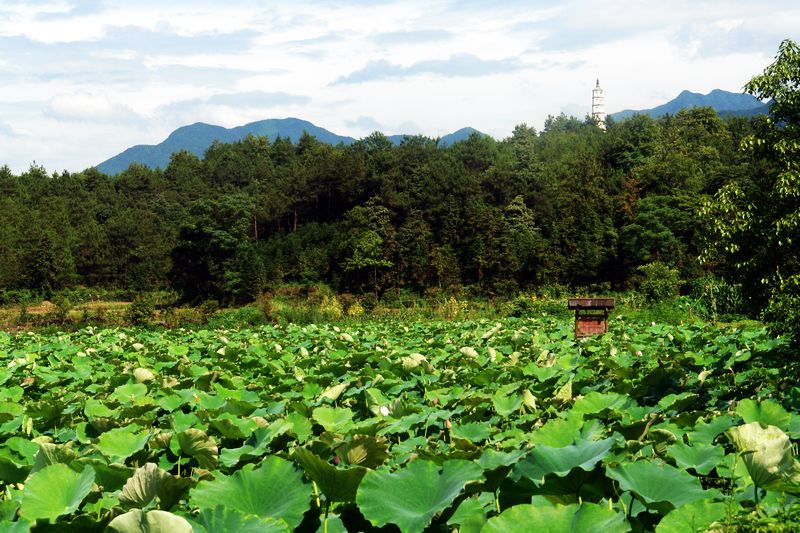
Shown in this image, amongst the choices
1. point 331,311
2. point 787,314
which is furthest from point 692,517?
point 331,311

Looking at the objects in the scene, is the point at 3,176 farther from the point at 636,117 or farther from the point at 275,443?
the point at 275,443

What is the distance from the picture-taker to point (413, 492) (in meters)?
1.58

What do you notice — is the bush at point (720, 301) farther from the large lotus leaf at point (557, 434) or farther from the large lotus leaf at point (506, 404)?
the large lotus leaf at point (557, 434)

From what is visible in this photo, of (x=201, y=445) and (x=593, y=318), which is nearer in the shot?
(x=201, y=445)

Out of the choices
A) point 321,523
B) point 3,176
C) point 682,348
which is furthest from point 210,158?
point 321,523

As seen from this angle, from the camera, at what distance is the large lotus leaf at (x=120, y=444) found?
2.62 meters

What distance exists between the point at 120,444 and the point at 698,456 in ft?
6.38

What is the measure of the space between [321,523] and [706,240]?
4.95 metres

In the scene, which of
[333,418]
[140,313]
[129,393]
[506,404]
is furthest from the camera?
[140,313]

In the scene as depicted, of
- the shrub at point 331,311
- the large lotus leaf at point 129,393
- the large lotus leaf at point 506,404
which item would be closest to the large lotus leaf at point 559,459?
the large lotus leaf at point 506,404

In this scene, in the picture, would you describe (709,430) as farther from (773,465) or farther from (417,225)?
(417,225)

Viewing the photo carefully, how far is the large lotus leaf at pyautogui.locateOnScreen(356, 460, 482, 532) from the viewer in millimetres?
1488

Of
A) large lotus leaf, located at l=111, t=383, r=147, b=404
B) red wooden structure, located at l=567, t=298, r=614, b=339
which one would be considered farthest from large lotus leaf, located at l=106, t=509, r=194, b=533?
red wooden structure, located at l=567, t=298, r=614, b=339

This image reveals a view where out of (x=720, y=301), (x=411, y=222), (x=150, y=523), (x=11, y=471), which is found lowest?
(x=720, y=301)
